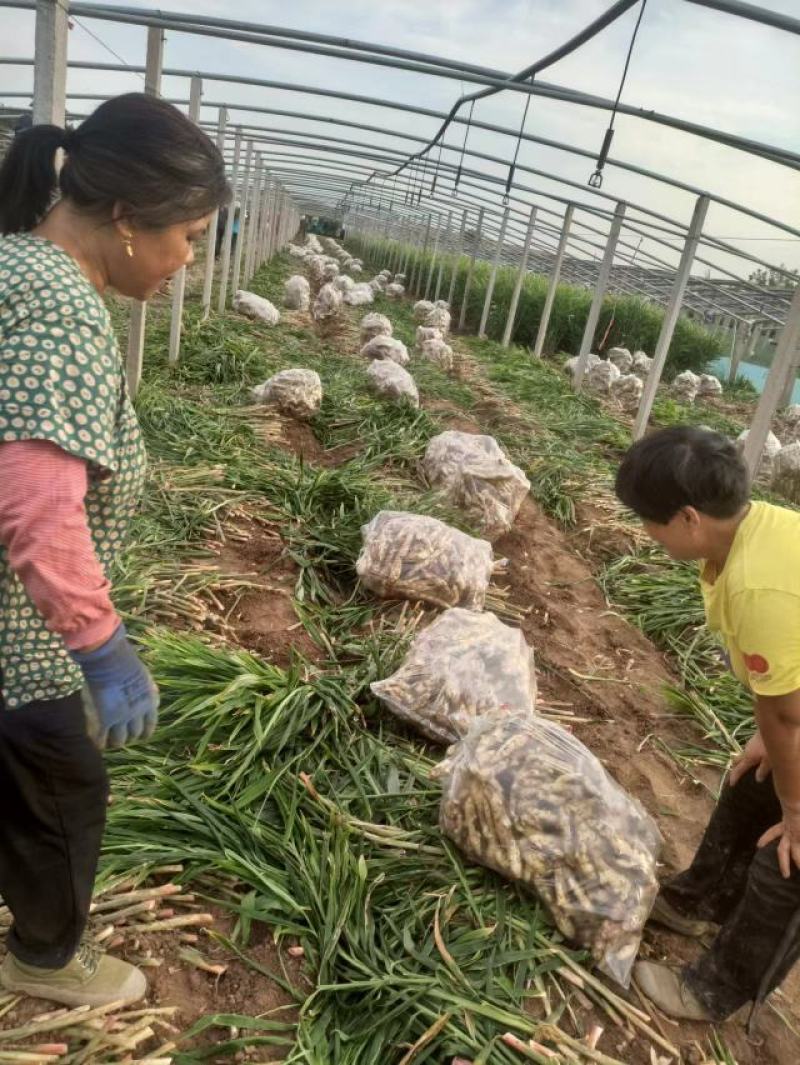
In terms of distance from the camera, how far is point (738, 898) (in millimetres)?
2223

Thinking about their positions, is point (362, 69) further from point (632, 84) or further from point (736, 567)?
point (736, 567)

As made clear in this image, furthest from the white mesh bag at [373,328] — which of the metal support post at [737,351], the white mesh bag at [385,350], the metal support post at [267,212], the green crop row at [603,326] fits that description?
the metal support post at [737,351]

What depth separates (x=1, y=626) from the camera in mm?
1283

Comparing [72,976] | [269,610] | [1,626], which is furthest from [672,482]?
[269,610]

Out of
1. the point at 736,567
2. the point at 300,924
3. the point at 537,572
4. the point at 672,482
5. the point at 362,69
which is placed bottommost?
the point at 537,572

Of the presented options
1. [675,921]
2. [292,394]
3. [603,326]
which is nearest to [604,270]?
[292,394]

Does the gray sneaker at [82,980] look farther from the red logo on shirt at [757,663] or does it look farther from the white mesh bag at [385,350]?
the white mesh bag at [385,350]

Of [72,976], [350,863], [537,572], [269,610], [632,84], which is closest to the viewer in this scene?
[72,976]

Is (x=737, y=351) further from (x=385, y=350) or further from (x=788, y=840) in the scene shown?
(x=788, y=840)

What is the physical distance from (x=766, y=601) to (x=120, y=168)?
1.48m

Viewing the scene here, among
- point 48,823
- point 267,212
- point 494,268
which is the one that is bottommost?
point 267,212

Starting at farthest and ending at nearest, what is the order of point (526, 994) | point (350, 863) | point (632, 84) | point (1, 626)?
point (632, 84), point (350, 863), point (526, 994), point (1, 626)

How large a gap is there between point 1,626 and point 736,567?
1474mm

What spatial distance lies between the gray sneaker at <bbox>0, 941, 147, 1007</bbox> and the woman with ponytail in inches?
4.0
